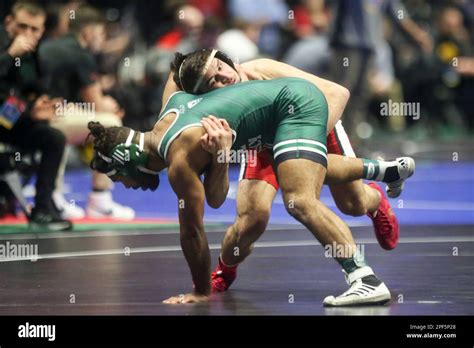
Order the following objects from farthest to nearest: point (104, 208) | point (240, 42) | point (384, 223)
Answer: point (240, 42) → point (104, 208) → point (384, 223)

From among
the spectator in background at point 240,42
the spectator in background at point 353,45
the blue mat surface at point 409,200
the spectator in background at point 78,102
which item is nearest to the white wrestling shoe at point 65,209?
the spectator in background at point 78,102

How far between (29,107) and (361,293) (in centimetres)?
524

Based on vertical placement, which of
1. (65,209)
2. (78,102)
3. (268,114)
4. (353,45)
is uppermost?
(353,45)

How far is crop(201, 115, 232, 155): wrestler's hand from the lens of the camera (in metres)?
7.68

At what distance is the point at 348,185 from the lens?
9094 millimetres

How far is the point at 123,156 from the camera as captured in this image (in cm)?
791

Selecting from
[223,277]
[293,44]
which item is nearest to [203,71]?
[223,277]

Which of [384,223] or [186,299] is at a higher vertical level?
[384,223]

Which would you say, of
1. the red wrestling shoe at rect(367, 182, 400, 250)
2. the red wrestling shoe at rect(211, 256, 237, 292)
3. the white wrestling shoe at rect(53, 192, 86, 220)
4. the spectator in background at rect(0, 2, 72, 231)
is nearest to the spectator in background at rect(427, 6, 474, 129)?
the white wrestling shoe at rect(53, 192, 86, 220)

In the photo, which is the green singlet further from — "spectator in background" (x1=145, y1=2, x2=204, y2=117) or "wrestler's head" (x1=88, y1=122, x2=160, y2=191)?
"spectator in background" (x1=145, y1=2, x2=204, y2=117)

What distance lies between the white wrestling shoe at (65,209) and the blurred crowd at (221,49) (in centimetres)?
Answer: 3

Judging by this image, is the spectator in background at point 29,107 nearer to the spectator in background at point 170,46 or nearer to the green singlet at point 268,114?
the green singlet at point 268,114

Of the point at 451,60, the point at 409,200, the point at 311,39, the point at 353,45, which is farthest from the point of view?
the point at 451,60

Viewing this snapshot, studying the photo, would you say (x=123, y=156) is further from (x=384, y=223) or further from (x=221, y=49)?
(x=221, y=49)
